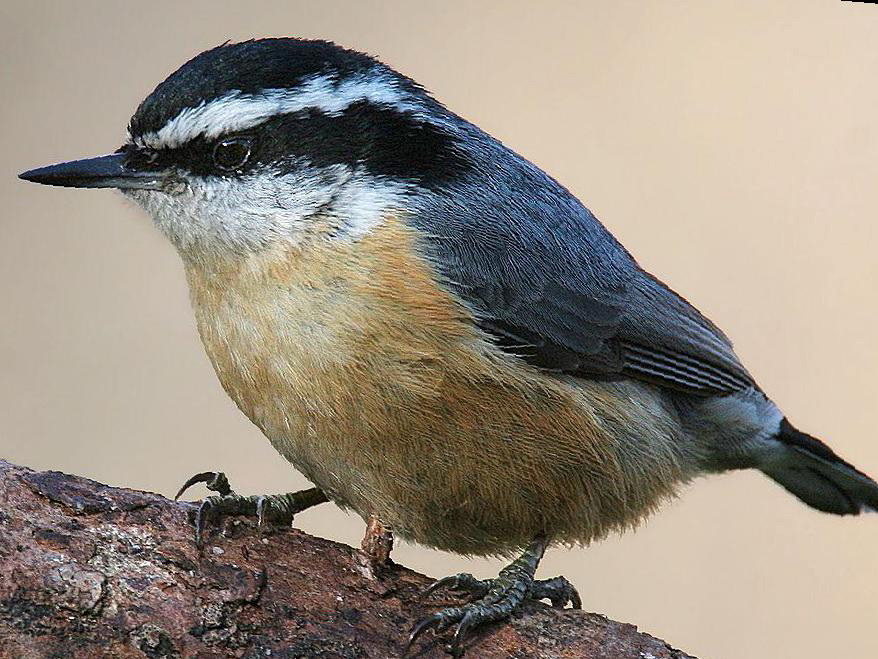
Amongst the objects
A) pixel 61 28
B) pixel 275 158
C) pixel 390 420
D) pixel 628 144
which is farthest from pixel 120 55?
pixel 390 420

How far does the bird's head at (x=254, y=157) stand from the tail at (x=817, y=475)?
71.1 inches

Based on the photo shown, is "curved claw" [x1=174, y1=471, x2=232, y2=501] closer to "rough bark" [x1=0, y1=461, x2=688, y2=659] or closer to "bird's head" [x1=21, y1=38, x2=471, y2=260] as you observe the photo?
"rough bark" [x1=0, y1=461, x2=688, y2=659]

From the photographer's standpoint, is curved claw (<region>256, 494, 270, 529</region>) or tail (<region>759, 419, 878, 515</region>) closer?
curved claw (<region>256, 494, 270, 529</region>)

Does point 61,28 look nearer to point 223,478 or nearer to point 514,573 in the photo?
point 223,478

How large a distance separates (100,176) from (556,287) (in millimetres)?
1328

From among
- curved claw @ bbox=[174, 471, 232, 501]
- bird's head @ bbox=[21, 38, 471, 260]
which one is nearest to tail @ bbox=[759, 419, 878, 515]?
bird's head @ bbox=[21, 38, 471, 260]

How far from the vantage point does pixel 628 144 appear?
259 inches

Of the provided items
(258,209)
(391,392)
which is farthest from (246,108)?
(391,392)

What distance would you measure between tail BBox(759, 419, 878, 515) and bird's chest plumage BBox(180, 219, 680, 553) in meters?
1.22

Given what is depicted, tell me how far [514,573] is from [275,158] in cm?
130

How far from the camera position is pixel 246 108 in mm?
3379

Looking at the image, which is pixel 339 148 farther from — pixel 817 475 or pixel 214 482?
pixel 817 475

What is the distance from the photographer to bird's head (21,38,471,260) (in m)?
3.36

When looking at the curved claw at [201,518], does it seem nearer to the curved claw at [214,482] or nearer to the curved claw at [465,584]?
the curved claw at [214,482]
